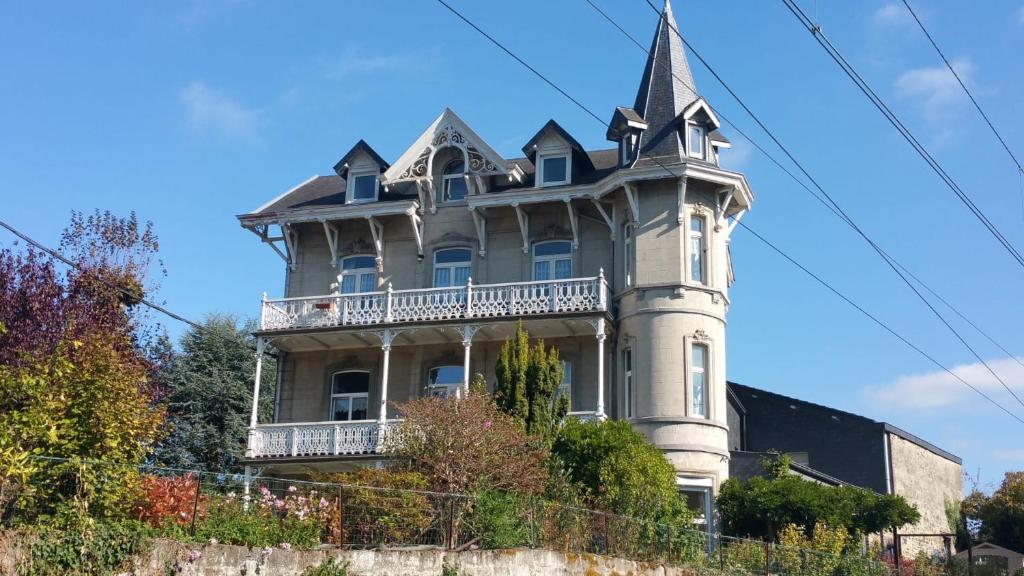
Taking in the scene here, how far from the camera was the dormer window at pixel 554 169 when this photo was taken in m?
30.9

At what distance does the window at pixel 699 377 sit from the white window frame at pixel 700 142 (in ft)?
16.4

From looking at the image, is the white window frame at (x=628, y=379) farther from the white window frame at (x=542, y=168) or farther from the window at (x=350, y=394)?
the window at (x=350, y=394)

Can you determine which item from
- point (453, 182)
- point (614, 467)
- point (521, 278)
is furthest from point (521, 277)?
point (614, 467)

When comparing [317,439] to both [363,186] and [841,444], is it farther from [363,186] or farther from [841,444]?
[841,444]

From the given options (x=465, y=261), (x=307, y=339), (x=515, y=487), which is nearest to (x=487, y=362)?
(x=465, y=261)

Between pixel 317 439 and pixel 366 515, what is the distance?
11.9m

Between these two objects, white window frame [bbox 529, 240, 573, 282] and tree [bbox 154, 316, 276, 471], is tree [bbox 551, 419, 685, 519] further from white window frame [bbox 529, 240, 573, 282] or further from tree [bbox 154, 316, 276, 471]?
tree [bbox 154, 316, 276, 471]

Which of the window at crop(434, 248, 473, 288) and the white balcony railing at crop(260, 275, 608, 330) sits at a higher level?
the window at crop(434, 248, 473, 288)

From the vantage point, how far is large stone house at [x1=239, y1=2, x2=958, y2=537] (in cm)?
2841

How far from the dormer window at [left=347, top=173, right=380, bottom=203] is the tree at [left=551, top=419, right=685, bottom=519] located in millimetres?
10905

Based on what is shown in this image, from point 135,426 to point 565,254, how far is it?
15725mm

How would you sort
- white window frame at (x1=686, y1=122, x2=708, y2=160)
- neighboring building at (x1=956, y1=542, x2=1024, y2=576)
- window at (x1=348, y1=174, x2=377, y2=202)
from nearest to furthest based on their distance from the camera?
1. white window frame at (x1=686, y1=122, x2=708, y2=160)
2. neighboring building at (x1=956, y1=542, x2=1024, y2=576)
3. window at (x1=348, y1=174, x2=377, y2=202)

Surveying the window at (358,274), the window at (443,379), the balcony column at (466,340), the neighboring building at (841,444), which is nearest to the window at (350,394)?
the window at (443,379)

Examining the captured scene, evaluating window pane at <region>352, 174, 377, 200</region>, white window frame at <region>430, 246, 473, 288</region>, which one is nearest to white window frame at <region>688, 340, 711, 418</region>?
white window frame at <region>430, 246, 473, 288</region>
